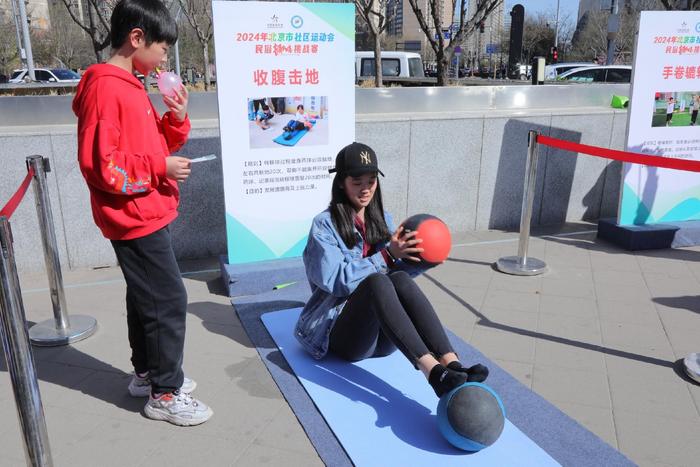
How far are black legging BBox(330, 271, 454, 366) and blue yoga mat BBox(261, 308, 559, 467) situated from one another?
370mm

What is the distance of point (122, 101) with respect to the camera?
101 inches

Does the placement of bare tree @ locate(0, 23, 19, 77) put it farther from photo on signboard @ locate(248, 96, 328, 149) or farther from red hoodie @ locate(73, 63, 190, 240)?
red hoodie @ locate(73, 63, 190, 240)

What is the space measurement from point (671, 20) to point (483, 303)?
3480mm

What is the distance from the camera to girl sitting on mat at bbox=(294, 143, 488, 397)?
9.28 feet

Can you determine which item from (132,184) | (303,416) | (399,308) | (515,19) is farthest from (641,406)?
(515,19)

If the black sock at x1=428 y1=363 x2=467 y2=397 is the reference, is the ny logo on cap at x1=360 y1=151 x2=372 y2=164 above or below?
above

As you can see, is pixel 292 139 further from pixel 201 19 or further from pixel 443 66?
pixel 201 19

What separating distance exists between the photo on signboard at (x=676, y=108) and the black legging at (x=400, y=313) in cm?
426

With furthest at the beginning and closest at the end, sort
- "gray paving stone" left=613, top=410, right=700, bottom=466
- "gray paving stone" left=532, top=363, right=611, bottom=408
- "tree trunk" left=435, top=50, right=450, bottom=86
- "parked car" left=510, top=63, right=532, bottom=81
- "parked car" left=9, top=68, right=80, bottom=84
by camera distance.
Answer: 1. "parked car" left=9, top=68, right=80, bottom=84
2. "parked car" left=510, top=63, right=532, bottom=81
3. "tree trunk" left=435, top=50, right=450, bottom=86
4. "gray paving stone" left=532, top=363, right=611, bottom=408
5. "gray paving stone" left=613, top=410, right=700, bottom=466

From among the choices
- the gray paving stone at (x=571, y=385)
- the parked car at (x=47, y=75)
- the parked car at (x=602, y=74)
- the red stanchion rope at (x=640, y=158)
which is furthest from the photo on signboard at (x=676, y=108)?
the parked car at (x=47, y=75)

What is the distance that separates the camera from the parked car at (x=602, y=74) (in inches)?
589

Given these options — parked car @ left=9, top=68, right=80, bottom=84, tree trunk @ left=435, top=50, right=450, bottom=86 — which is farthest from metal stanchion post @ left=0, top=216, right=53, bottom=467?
parked car @ left=9, top=68, right=80, bottom=84

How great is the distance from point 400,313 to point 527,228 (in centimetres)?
283

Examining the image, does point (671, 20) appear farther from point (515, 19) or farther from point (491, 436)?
point (515, 19)
